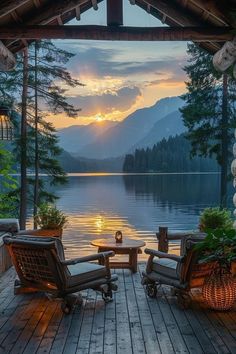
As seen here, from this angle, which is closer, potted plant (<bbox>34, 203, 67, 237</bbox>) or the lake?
potted plant (<bbox>34, 203, 67, 237</bbox>)

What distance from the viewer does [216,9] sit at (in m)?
5.44

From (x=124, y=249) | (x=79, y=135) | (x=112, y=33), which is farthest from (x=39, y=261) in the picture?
(x=79, y=135)

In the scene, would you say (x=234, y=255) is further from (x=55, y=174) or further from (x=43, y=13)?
(x=55, y=174)

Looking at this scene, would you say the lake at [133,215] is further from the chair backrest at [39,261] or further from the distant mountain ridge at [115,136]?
the distant mountain ridge at [115,136]

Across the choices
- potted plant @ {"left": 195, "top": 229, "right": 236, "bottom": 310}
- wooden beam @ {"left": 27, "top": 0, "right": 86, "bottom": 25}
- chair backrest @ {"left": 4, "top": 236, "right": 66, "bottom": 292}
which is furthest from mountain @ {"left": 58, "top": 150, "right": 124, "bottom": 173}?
potted plant @ {"left": 195, "top": 229, "right": 236, "bottom": 310}

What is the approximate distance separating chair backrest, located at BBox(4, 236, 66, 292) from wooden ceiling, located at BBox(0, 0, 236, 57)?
94.1 inches

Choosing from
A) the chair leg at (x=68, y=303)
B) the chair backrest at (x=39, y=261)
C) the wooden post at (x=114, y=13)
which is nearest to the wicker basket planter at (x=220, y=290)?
the chair leg at (x=68, y=303)

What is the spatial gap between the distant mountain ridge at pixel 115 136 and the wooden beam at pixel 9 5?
58625 mm

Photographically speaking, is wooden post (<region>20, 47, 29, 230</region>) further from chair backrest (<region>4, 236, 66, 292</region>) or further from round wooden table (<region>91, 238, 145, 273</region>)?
chair backrest (<region>4, 236, 66, 292</region>)

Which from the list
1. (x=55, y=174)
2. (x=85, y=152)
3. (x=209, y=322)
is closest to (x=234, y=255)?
(x=209, y=322)

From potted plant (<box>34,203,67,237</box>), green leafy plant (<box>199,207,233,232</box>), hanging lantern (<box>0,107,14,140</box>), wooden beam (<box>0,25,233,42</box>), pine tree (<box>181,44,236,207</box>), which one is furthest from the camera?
pine tree (<box>181,44,236,207</box>)

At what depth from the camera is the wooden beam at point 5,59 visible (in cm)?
580

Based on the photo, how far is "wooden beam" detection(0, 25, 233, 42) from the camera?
18.3 feet

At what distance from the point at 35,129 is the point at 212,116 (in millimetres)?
6415
